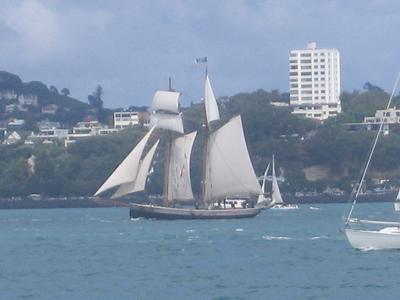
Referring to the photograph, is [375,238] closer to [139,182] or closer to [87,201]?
[139,182]

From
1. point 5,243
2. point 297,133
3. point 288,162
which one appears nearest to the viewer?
point 5,243

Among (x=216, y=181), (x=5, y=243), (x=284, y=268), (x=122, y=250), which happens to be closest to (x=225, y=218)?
(x=216, y=181)

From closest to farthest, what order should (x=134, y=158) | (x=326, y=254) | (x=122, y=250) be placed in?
(x=326, y=254) < (x=122, y=250) < (x=134, y=158)

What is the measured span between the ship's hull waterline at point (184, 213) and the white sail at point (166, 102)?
21.1 ft

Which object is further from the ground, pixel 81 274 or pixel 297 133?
pixel 297 133

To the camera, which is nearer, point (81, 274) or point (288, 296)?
point (288, 296)

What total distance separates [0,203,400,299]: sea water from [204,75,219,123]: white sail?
20.9 m

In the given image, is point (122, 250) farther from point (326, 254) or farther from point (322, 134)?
point (322, 134)

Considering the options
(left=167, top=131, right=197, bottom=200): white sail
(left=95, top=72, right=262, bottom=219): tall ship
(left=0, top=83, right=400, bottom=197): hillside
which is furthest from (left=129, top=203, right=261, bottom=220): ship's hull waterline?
(left=0, top=83, right=400, bottom=197): hillside

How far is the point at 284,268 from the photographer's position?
5959cm

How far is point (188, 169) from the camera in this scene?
109 metres

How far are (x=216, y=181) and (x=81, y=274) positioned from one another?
164 ft

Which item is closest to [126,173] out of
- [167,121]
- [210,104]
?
[167,121]

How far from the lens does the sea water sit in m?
51.9
